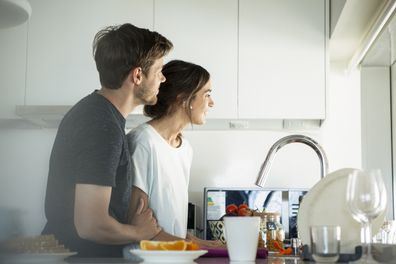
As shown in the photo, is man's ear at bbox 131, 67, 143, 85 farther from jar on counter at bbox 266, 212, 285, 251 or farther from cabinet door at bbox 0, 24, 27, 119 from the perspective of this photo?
cabinet door at bbox 0, 24, 27, 119

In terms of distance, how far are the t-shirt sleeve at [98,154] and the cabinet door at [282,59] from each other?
5.18 ft

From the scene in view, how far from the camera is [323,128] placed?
3.73 m

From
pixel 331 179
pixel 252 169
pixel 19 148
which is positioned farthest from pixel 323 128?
pixel 331 179

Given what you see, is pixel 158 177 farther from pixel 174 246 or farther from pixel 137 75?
pixel 174 246

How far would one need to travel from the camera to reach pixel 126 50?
2.24 metres

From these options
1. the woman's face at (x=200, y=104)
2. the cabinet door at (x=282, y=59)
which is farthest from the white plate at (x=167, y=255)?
the cabinet door at (x=282, y=59)

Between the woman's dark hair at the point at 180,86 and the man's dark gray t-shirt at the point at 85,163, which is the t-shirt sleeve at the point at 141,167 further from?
the woman's dark hair at the point at 180,86

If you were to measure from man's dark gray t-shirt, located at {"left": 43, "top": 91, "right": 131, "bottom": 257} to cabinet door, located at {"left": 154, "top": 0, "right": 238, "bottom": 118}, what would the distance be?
1.51 metres

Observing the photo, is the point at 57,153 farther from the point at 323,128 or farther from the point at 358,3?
the point at 323,128

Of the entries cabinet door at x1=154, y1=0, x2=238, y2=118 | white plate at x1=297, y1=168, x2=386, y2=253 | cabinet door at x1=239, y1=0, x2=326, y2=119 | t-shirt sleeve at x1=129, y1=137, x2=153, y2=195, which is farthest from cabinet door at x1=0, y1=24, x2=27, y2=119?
white plate at x1=297, y1=168, x2=386, y2=253

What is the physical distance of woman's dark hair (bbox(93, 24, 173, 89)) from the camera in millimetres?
2203

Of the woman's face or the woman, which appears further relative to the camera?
the woman's face

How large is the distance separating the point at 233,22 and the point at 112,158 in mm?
1762

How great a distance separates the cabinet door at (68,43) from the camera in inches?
137
